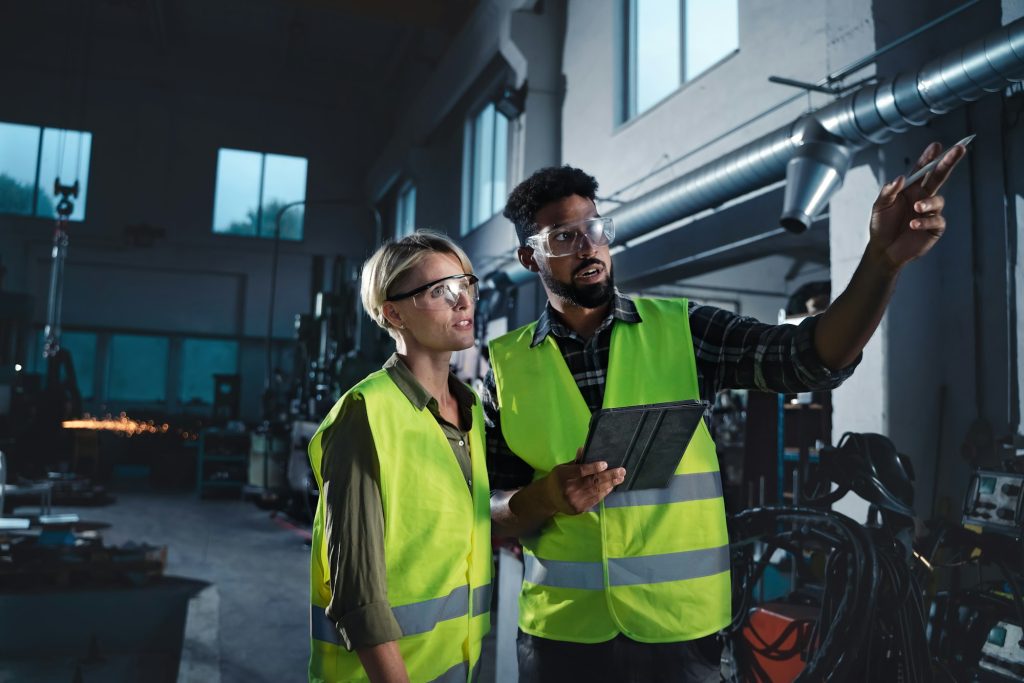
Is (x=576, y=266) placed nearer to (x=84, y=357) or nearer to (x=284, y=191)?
(x=84, y=357)

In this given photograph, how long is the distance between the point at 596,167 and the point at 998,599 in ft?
19.4

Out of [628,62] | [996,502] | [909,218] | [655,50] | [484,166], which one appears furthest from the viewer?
[484,166]

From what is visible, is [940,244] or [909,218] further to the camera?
[940,244]

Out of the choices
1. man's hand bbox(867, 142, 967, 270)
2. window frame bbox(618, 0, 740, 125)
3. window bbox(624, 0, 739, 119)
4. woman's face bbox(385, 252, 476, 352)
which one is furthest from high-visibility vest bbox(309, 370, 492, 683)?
window frame bbox(618, 0, 740, 125)

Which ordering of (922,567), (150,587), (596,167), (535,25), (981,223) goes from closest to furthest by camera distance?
(922,567)
(981,223)
(150,587)
(596,167)
(535,25)

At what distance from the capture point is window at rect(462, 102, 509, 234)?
36.2 ft

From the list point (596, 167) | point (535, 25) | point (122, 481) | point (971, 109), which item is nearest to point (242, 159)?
point (122, 481)

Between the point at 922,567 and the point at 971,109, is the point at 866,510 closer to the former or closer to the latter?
the point at 922,567

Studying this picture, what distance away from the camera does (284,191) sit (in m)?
17.3

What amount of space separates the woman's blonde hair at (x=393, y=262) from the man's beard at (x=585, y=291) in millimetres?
243

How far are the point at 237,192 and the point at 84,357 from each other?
4.79 m

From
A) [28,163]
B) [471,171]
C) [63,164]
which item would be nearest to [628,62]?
[471,171]

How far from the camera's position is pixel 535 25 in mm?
9203

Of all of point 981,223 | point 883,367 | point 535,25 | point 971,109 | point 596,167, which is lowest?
point 883,367
